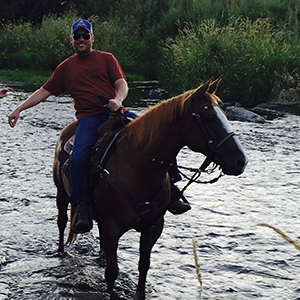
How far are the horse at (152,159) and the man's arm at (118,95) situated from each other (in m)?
0.21

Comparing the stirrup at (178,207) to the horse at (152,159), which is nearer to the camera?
the horse at (152,159)

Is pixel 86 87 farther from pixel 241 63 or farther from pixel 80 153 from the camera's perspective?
pixel 241 63

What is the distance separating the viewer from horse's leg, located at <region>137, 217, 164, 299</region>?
5051 millimetres

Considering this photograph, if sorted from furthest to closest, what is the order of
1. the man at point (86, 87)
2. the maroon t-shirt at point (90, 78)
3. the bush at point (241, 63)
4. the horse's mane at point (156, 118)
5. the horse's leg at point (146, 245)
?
the bush at point (241, 63)
the maroon t-shirt at point (90, 78)
the man at point (86, 87)
the horse's leg at point (146, 245)
the horse's mane at point (156, 118)

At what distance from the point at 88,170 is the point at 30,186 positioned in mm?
4406

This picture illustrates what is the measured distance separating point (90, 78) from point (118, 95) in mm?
334

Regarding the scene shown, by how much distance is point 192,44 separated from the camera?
64.3 ft

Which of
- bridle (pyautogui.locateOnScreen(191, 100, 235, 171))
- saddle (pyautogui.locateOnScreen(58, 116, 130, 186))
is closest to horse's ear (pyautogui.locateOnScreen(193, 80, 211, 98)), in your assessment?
bridle (pyautogui.locateOnScreen(191, 100, 235, 171))

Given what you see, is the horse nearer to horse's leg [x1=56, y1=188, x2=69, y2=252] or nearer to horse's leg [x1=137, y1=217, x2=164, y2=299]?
horse's leg [x1=137, y1=217, x2=164, y2=299]

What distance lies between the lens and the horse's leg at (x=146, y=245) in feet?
16.6

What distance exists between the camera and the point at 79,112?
5469 mm

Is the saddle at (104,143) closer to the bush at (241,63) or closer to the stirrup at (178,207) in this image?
the stirrup at (178,207)

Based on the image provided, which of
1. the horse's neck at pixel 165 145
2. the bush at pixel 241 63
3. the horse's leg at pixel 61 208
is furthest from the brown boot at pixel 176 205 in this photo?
the bush at pixel 241 63

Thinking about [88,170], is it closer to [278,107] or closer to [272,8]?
[278,107]
